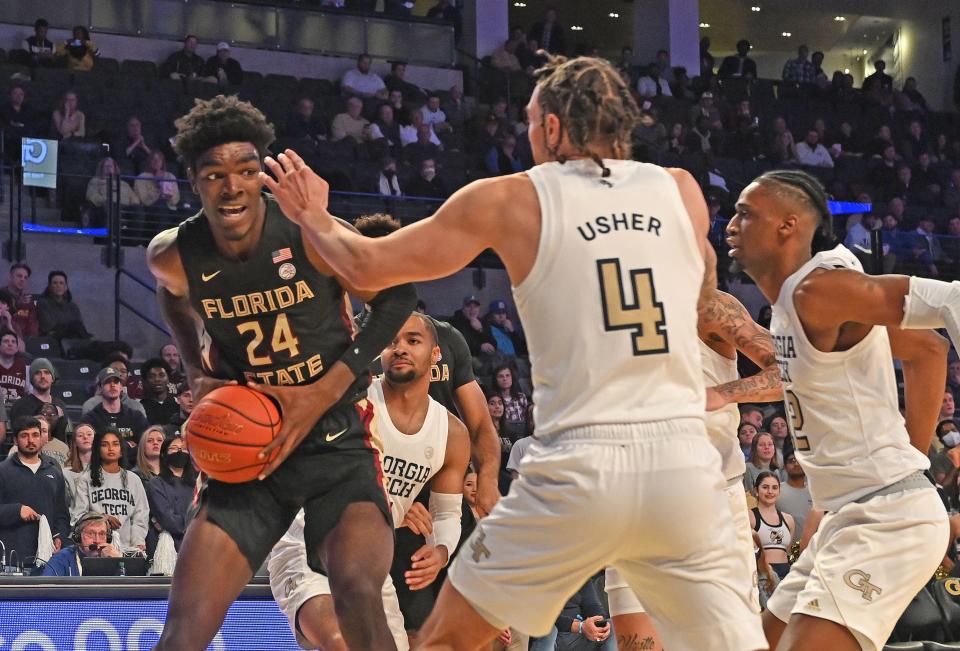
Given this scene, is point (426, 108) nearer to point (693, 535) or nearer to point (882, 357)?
point (882, 357)

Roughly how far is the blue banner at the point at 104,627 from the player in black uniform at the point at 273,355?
2.25 metres

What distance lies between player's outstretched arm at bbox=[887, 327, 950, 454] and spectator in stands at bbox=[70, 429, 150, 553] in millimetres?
5914

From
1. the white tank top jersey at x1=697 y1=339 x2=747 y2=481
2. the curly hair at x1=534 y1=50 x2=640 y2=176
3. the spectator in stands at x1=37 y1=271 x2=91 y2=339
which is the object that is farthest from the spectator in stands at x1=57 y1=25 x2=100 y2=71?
the curly hair at x1=534 y1=50 x2=640 y2=176

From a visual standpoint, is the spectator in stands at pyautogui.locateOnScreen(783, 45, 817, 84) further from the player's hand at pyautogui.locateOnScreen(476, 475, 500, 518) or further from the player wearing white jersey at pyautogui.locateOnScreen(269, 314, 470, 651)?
the player wearing white jersey at pyautogui.locateOnScreen(269, 314, 470, 651)

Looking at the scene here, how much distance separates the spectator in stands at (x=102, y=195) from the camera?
46.6 feet

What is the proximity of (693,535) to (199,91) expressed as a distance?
1439 cm

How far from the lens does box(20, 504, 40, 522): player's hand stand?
854 cm

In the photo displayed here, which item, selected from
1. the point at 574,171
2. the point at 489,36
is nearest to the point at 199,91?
the point at 489,36

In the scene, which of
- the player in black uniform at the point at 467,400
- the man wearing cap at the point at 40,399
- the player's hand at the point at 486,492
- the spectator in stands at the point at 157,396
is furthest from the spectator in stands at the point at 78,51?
the player's hand at the point at 486,492

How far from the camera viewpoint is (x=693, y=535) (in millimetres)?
3305

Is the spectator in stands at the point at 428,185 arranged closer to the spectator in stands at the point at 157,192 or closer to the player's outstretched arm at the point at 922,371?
the spectator in stands at the point at 157,192

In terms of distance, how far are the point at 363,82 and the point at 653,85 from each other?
5.49m

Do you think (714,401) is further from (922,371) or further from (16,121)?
(16,121)

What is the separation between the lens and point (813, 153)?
21281 millimetres
